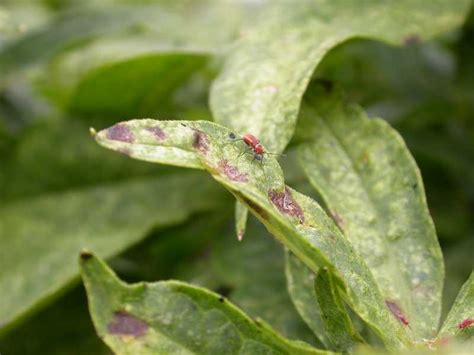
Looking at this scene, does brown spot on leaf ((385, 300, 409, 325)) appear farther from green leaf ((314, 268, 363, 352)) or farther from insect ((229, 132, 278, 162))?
insect ((229, 132, 278, 162))

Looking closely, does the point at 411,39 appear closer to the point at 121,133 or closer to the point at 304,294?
the point at 304,294

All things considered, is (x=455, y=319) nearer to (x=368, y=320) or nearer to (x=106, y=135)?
(x=368, y=320)

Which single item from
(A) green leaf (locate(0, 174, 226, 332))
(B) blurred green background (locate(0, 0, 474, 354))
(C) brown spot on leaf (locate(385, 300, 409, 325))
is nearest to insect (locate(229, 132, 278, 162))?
(C) brown spot on leaf (locate(385, 300, 409, 325))

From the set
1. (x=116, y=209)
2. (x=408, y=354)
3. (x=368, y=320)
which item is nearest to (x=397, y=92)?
(x=116, y=209)

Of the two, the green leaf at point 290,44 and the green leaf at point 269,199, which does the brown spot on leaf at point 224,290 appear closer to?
the green leaf at point 290,44

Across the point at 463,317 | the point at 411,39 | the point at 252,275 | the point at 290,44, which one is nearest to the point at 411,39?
the point at 411,39
